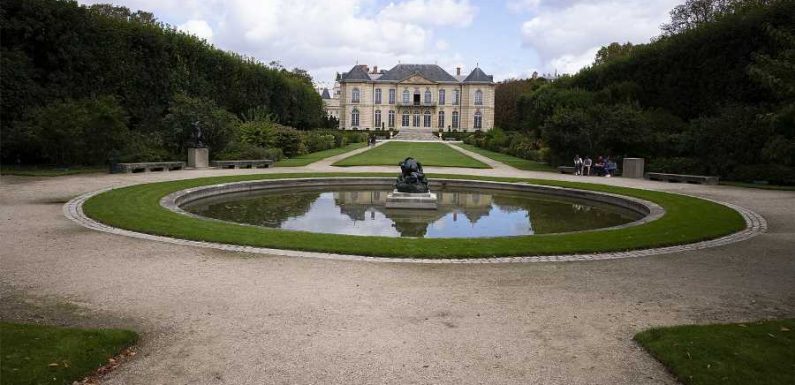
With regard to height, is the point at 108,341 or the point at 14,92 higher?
the point at 14,92

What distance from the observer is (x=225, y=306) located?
5.90 m

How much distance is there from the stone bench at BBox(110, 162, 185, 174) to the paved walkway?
37.1 ft

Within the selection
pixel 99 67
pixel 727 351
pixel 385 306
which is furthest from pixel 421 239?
pixel 99 67

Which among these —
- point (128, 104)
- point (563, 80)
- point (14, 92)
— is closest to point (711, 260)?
point (14, 92)

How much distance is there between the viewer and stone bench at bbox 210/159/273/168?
80.0ft

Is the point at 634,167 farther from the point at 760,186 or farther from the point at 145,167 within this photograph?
the point at 145,167

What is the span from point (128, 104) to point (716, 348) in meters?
26.3

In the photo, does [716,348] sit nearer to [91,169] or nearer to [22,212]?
[22,212]

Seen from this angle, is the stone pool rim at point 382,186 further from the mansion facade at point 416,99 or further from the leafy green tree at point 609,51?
the mansion facade at point 416,99

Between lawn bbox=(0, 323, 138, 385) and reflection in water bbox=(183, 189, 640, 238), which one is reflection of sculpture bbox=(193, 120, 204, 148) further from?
lawn bbox=(0, 323, 138, 385)

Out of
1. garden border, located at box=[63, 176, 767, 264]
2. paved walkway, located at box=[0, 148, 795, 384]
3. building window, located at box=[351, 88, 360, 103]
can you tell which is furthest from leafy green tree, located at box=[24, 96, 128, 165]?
building window, located at box=[351, 88, 360, 103]

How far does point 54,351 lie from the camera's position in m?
4.40

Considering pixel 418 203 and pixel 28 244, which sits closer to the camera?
pixel 28 244

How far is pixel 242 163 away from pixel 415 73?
64027 mm
